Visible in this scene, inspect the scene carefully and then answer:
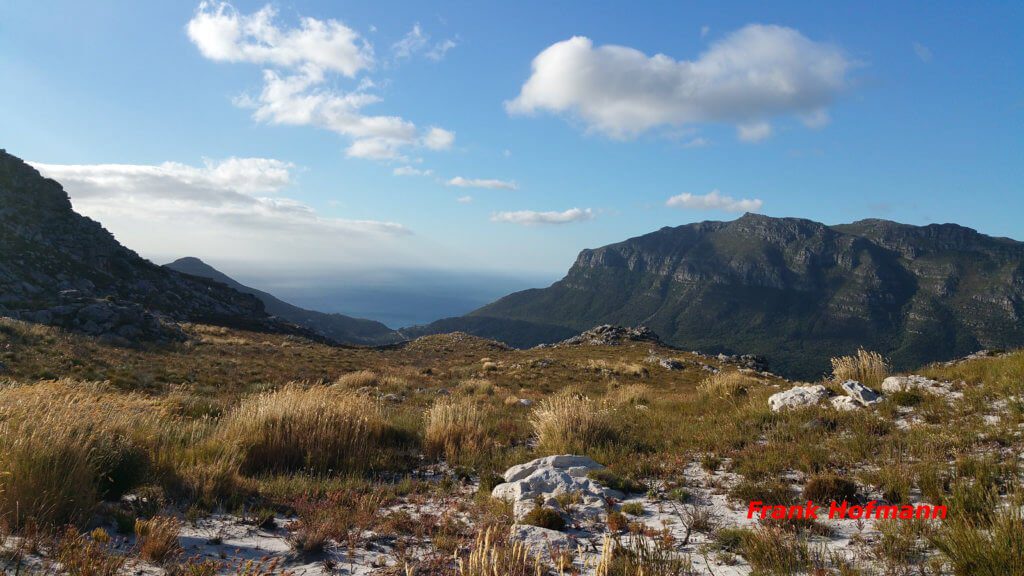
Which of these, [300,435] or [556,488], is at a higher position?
[300,435]

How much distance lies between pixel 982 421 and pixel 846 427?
1.83m

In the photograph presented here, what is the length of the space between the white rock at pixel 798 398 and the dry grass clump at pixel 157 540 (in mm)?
10589

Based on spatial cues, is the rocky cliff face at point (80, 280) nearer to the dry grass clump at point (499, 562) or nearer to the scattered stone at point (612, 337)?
the dry grass clump at point (499, 562)

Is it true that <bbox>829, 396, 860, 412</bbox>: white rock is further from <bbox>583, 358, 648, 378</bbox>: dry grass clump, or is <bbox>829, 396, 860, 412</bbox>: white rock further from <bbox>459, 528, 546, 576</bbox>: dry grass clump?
<bbox>583, 358, 648, 378</bbox>: dry grass clump

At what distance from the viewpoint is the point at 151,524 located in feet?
13.6

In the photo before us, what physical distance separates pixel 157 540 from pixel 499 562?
120 inches

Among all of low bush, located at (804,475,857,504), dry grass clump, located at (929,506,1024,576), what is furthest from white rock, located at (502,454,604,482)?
dry grass clump, located at (929,506,1024,576)

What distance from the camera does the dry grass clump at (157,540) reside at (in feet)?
13.1

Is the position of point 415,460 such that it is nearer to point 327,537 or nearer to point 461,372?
point 327,537

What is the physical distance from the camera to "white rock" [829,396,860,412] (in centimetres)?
945

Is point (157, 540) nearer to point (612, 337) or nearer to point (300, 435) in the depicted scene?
point (300, 435)

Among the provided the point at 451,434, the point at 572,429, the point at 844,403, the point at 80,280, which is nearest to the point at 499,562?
the point at 572,429

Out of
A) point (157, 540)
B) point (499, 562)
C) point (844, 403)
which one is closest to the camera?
point (499, 562)

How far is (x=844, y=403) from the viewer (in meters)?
9.80
